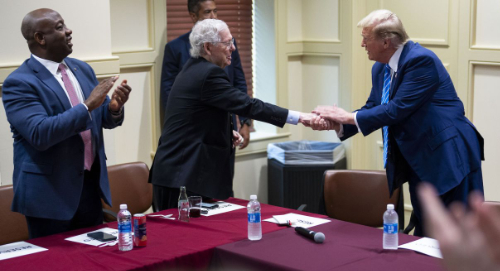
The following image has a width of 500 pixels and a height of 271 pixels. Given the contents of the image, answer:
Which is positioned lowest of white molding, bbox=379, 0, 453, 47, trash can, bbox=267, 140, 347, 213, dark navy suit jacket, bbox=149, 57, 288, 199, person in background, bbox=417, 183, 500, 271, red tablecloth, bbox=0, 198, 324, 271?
trash can, bbox=267, 140, 347, 213

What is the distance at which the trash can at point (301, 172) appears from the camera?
17.6ft

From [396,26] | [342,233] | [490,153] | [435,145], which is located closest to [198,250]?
[342,233]

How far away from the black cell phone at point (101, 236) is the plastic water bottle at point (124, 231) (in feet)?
0.48

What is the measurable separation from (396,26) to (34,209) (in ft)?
6.54

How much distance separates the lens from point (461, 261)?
756 millimetres

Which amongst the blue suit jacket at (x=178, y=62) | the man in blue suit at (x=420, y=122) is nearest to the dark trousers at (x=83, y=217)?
the man in blue suit at (x=420, y=122)

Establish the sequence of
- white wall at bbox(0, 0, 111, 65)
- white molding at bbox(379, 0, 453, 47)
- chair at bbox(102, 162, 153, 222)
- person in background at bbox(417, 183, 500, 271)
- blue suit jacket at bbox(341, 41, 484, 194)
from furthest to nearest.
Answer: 1. white molding at bbox(379, 0, 453, 47)
2. chair at bbox(102, 162, 153, 222)
3. white wall at bbox(0, 0, 111, 65)
4. blue suit jacket at bbox(341, 41, 484, 194)
5. person in background at bbox(417, 183, 500, 271)

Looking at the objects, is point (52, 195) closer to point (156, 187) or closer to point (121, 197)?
point (156, 187)

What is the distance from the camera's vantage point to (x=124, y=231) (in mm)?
2611

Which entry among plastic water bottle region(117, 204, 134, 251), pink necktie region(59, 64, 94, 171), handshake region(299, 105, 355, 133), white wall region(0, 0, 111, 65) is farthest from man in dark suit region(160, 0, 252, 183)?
plastic water bottle region(117, 204, 134, 251)

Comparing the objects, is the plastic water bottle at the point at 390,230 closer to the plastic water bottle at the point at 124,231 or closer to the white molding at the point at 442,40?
the plastic water bottle at the point at 124,231

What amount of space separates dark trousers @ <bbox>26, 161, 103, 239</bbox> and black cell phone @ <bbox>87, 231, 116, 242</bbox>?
23cm

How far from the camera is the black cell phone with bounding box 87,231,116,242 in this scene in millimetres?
2760

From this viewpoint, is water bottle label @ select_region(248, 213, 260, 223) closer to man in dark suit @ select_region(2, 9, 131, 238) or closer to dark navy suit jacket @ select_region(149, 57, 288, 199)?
dark navy suit jacket @ select_region(149, 57, 288, 199)
